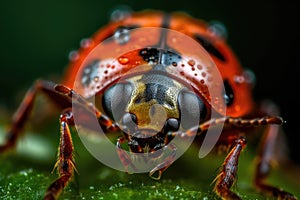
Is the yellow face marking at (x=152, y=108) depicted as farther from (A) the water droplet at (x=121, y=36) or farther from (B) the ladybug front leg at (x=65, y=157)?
(A) the water droplet at (x=121, y=36)

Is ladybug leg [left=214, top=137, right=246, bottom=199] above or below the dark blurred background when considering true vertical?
below

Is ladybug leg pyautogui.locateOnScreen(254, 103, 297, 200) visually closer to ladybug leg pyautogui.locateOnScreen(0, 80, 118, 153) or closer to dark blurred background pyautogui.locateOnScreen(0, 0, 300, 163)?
ladybug leg pyautogui.locateOnScreen(0, 80, 118, 153)

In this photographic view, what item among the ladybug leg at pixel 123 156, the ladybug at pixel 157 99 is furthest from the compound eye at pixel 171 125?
the ladybug leg at pixel 123 156

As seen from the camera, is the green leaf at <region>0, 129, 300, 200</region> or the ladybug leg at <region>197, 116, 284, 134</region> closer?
the green leaf at <region>0, 129, 300, 200</region>

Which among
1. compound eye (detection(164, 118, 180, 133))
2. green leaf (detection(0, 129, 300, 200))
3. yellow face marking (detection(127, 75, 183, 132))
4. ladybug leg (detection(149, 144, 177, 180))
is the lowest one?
green leaf (detection(0, 129, 300, 200))

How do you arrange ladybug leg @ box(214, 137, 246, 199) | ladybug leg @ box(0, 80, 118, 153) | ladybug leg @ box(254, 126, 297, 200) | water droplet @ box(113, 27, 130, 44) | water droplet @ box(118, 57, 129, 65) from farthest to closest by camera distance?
ladybug leg @ box(0, 80, 118, 153) → ladybug leg @ box(254, 126, 297, 200) → water droplet @ box(113, 27, 130, 44) → water droplet @ box(118, 57, 129, 65) → ladybug leg @ box(214, 137, 246, 199)

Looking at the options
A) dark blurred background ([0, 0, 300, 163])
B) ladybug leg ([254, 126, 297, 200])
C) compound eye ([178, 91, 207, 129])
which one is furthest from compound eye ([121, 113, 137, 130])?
dark blurred background ([0, 0, 300, 163])
